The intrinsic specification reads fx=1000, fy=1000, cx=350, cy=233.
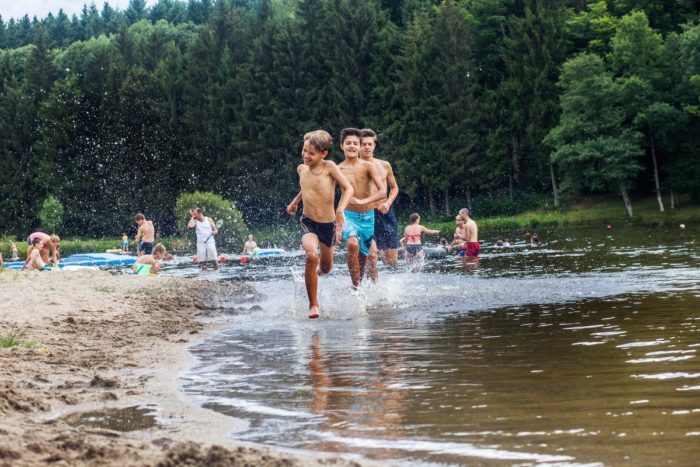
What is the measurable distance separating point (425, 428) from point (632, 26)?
5672 cm

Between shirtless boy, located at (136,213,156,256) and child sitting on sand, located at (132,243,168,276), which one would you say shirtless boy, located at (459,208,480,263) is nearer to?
child sitting on sand, located at (132,243,168,276)

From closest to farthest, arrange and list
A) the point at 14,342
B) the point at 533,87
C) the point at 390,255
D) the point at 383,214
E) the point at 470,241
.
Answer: the point at 14,342
the point at 383,214
the point at 390,255
the point at 470,241
the point at 533,87

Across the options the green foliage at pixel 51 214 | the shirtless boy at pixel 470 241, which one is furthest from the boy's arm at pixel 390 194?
the green foliage at pixel 51 214

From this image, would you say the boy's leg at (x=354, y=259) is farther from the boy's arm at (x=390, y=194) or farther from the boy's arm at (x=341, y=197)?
the boy's arm at (x=341, y=197)

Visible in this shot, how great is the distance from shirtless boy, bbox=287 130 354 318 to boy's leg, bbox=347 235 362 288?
724mm

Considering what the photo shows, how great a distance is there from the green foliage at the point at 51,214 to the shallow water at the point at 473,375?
62065 mm

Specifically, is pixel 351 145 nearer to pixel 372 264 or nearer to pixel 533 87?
pixel 372 264

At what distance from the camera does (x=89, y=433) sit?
204 inches

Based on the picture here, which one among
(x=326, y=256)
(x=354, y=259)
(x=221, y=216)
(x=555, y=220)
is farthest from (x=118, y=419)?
(x=555, y=220)

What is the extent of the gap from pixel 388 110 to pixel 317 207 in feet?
192

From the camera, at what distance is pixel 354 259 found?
41.6 feet

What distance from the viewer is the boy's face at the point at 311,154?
36.8 feet

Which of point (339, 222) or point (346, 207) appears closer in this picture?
point (339, 222)

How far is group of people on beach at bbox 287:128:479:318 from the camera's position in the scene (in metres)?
11.4
